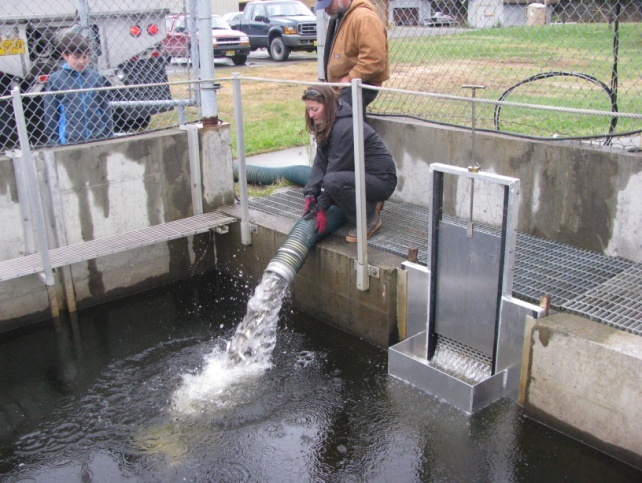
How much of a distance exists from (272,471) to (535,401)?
1632 millimetres

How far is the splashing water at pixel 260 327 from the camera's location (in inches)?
199

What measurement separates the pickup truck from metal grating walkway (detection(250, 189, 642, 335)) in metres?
15.7

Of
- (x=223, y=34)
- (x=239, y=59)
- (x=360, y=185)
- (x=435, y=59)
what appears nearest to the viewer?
(x=360, y=185)

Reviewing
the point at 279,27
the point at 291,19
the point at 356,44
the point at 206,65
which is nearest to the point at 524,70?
the point at 356,44

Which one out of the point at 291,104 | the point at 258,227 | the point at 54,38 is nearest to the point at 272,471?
the point at 258,227

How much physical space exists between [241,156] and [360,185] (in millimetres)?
1464

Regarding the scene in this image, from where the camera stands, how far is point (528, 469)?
379 centimetres

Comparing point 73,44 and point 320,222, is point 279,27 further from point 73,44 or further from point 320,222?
point 320,222

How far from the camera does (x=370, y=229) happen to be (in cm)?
551

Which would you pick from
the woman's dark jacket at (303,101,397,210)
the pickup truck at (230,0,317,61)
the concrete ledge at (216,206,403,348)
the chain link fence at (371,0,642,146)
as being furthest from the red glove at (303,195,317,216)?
the pickup truck at (230,0,317,61)

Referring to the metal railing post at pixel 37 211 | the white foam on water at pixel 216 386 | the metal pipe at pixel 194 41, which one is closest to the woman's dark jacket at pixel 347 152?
the white foam on water at pixel 216 386

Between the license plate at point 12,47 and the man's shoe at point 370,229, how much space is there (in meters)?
4.05

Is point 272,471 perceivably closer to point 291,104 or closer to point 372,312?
point 372,312

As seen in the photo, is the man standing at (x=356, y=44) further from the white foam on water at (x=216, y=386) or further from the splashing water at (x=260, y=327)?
the white foam on water at (x=216, y=386)
